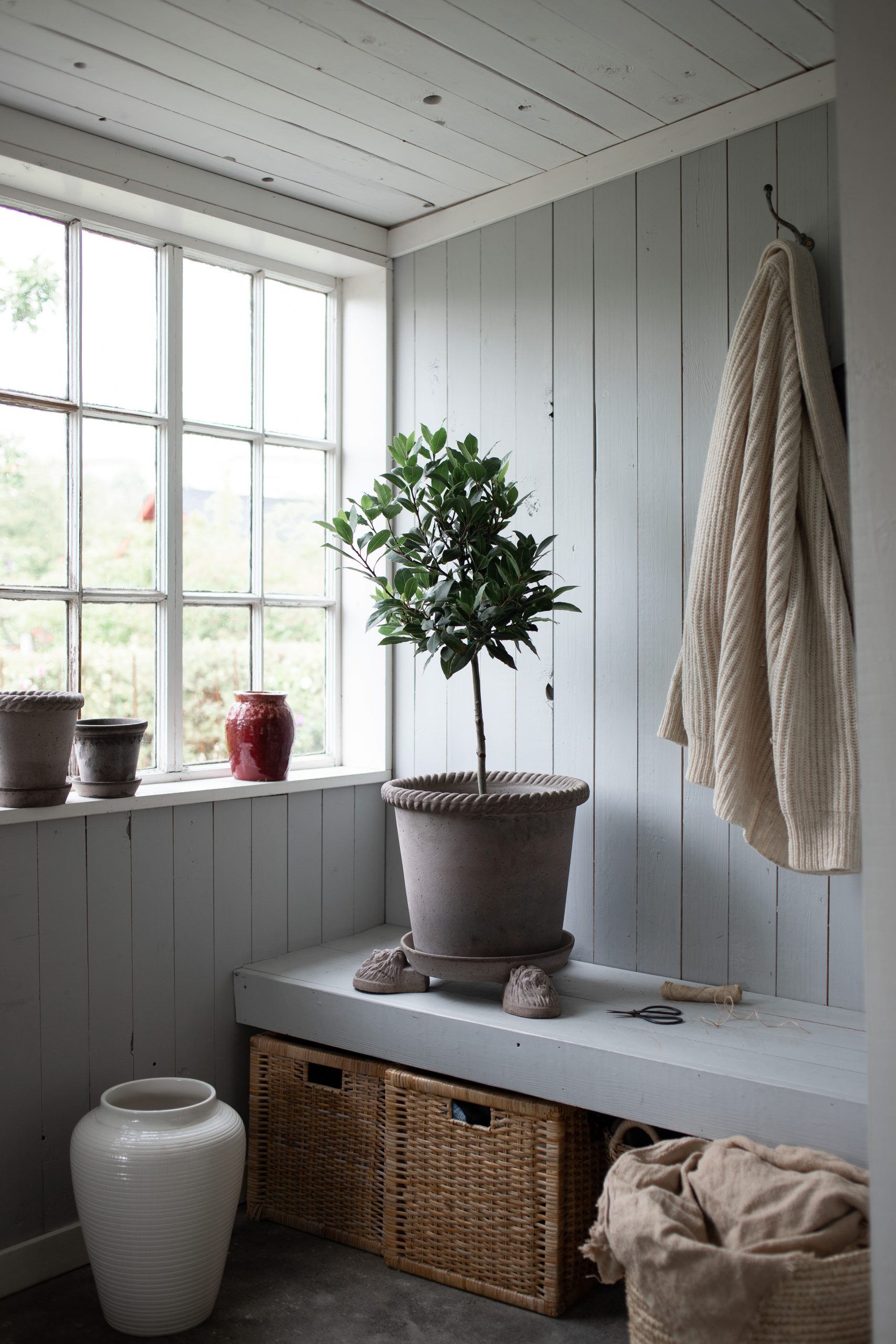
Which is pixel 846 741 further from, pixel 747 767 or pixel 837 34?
pixel 837 34

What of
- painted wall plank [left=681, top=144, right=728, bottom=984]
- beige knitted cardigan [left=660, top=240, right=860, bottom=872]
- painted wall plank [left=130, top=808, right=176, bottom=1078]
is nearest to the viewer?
beige knitted cardigan [left=660, top=240, right=860, bottom=872]

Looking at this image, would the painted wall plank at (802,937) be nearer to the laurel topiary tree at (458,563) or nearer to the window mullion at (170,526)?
the laurel topiary tree at (458,563)

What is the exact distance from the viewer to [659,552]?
2.30 metres

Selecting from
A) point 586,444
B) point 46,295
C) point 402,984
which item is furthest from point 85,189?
point 402,984

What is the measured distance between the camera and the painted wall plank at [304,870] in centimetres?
262

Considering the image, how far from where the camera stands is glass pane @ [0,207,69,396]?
2.27 metres

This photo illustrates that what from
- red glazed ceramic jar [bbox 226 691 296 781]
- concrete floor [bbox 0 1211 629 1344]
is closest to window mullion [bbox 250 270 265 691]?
red glazed ceramic jar [bbox 226 691 296 781]

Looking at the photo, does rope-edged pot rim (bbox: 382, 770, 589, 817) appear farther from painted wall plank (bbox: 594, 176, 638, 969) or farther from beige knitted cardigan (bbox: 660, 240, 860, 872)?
beige knitted cardigan (bbox: 660, 240, 860, 872)

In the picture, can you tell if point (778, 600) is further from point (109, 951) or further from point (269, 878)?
point (109, 951)

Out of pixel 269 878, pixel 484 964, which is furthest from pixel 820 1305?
pixel 269 878

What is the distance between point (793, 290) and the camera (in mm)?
1925

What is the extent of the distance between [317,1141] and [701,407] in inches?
67.1

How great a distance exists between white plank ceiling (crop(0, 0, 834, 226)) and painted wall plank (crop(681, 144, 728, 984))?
6.9 inches

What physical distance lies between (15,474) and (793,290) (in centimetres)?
156
